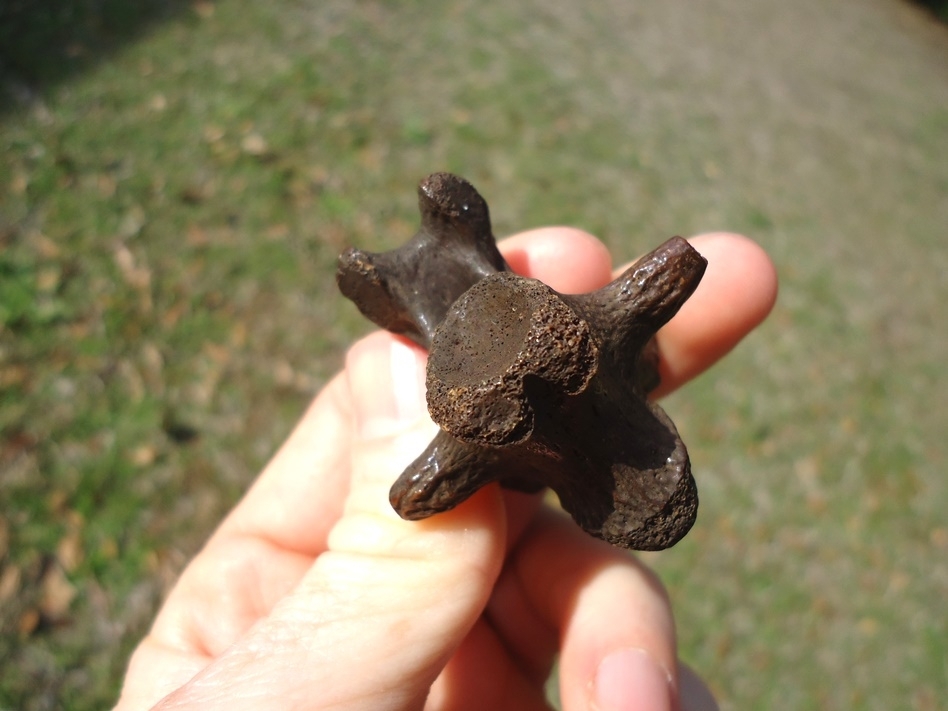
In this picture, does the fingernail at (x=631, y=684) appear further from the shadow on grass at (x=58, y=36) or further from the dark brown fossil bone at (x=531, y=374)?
the shadow on grass at (x=58, y=36)

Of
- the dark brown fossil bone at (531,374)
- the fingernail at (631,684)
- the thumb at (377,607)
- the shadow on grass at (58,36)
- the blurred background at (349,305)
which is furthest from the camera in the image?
the shadow on grass at (58,36)

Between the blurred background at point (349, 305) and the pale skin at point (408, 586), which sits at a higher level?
the pale skin at point (408, 586)

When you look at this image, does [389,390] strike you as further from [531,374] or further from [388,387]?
[531,374]

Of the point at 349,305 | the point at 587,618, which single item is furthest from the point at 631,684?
the point at 349,305

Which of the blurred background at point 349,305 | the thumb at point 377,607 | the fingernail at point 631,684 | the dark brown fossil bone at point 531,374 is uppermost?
the dark brown fossil bone at point 531,374

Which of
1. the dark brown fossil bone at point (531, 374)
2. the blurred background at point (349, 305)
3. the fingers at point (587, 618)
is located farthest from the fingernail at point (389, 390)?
the blurred background at point (349, 305)

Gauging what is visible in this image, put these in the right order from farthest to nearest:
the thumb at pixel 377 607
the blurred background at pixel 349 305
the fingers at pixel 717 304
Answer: the blurred background at pixel 349 305 → the fingers at pixel 717 304 → the thumb at pixel 377 607

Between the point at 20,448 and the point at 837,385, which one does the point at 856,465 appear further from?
the point at 20,448

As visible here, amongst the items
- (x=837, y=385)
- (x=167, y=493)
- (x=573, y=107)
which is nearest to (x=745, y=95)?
(x=573, y=107)
